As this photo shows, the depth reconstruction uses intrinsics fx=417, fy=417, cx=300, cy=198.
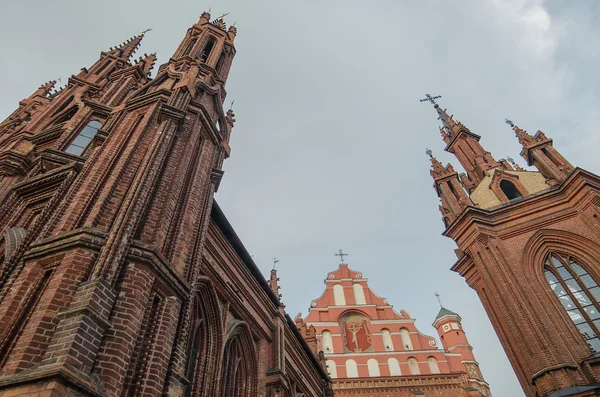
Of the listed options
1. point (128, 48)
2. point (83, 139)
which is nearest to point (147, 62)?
point (128, 48)

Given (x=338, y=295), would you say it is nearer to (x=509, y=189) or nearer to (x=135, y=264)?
(x=509, y=189)

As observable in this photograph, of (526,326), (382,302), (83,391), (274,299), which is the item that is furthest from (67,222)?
(382,302)

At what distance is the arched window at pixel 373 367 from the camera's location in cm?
2450

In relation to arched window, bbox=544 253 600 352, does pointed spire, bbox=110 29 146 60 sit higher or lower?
higher

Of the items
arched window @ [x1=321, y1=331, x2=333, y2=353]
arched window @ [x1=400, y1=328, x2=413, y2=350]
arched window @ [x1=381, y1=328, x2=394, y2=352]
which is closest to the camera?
arched window @ [x1=321, y1=331, x2=333, y2=353]

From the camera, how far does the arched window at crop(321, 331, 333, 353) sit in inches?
1014

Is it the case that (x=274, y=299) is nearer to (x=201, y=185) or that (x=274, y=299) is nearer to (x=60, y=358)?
(x=201, y=185)

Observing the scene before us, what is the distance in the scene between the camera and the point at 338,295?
96.1ft

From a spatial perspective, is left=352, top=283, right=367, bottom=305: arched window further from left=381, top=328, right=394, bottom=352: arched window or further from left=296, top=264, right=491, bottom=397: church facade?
left=381, top=328, right=394, bottom=352: arched window

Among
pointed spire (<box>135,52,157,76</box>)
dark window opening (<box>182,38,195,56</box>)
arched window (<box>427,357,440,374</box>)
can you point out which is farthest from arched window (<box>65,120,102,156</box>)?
arched window (<box>427,357,440,374</box>)

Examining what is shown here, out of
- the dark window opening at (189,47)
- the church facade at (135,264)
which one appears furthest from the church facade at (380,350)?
the dark window opening at (189,47)

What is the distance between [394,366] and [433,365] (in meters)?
2.39

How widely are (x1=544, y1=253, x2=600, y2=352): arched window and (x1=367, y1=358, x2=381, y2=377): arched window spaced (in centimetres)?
1120

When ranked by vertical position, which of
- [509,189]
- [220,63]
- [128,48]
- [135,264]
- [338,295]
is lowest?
[135,264]
